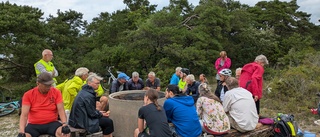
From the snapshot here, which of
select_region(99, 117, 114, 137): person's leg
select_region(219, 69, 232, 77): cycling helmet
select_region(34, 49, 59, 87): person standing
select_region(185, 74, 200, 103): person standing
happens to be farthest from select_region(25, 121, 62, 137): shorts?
select_region(185, 74, 200, 103): person standing

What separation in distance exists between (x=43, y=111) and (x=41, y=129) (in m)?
0.25

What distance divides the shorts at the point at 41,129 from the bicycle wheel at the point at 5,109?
4121 mm

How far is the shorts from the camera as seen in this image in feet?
11.8

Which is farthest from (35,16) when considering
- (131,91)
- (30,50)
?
(131,91)

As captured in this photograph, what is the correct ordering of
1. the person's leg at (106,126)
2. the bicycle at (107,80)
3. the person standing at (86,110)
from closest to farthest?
the person standing at (86,110) → the person's leg at (106,126) → the bicycle at (107,80)

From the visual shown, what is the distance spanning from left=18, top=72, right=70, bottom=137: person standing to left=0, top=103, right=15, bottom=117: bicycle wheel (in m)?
3.98

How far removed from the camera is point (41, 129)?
144 inches

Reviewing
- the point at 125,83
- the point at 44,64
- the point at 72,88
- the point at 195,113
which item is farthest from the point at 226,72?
the point at 44,64

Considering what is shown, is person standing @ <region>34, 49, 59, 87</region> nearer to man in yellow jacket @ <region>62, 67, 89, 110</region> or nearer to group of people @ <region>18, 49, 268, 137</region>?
man in yellow jacket @ <region>62, 67, 89, 110</region>

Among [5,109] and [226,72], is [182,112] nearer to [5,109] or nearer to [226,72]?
[226,72]

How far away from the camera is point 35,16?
9820 mm

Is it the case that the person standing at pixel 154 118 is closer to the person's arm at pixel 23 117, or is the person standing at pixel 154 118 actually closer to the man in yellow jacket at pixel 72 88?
the person's arm at pixel 23 117

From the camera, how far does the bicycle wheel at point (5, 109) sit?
7059 mm

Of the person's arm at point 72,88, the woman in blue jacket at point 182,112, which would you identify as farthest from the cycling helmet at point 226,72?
the person's arm at point 72,88
